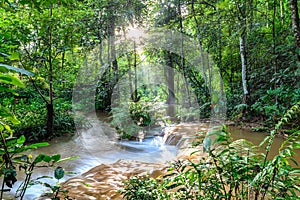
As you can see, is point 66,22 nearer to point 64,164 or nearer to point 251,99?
point 64,164

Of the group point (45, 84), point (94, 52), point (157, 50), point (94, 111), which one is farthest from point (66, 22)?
point (157, 50)

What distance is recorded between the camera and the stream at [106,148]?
12.4ft

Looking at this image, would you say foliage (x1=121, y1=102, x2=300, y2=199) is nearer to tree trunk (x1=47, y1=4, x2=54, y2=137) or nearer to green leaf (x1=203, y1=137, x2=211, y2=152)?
green leaf (x1=203, y1=137, x2=211, y2=152)

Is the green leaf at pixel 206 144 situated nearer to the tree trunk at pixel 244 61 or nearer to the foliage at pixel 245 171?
the foliage at pixel 245 171

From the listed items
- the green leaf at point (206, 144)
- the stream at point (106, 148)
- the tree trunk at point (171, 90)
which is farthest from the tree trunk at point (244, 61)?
the green leaf at point (206, 144)

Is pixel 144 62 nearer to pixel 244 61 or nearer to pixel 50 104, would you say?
pixel 244 61

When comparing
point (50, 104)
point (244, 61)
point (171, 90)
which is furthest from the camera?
point (171, 90)

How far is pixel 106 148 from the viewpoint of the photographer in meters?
4.92

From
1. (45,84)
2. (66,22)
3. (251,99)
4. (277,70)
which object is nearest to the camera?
(66,22)

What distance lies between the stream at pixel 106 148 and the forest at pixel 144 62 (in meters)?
0.28

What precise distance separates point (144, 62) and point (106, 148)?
4091mm

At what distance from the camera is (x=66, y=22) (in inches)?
166

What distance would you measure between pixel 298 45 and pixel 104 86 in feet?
16.5

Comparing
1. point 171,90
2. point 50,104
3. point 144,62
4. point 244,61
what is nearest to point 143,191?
point 50,104
